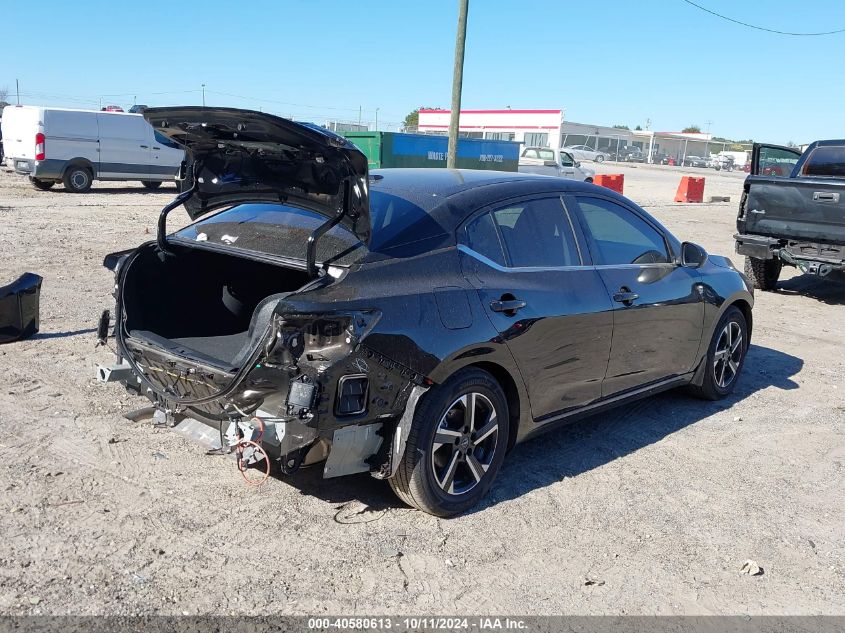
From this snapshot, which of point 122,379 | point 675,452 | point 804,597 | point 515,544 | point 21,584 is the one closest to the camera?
point 21,584

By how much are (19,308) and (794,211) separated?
29.7 ft

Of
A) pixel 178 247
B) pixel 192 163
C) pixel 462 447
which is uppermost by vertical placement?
pixel 192 163

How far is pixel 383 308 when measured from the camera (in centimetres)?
375

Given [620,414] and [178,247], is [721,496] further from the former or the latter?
[178,247]

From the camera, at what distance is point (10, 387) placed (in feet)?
18.6

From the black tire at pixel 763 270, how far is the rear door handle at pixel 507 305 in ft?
27.3

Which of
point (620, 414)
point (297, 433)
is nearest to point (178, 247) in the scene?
point (297, 433)

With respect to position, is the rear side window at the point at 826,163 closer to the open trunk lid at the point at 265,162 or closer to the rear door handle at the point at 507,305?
the rear door handle at the point at 507,305

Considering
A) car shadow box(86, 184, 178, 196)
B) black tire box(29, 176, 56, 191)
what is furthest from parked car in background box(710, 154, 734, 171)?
black tire box(29, 176, 56, 191)

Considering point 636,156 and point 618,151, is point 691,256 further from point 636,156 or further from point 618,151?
point 636,156

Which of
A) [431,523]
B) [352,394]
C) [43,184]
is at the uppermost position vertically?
[352,394]

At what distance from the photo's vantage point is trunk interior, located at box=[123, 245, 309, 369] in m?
4.67

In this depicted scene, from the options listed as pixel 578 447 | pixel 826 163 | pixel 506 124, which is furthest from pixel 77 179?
pixel 506 124

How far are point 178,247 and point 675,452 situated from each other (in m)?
3.41
